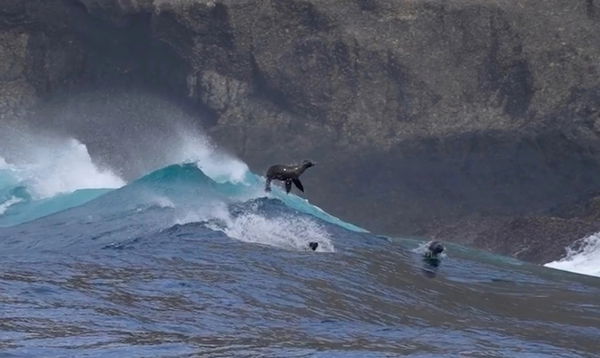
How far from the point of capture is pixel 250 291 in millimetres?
14914

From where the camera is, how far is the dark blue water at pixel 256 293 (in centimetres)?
1212

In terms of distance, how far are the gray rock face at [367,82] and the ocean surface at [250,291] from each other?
11.1m

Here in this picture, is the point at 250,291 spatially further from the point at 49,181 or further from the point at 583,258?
the point at 49,181

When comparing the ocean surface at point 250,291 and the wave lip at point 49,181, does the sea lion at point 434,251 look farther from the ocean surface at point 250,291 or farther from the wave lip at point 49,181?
the wave lip at point 49,181

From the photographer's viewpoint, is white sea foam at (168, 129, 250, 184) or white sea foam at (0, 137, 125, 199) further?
white sea foam at (168, 129, 250, 184)

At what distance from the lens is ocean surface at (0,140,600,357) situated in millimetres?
12141

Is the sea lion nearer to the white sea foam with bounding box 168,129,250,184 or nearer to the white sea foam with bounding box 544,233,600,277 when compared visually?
the white sea foam with bounding box 544,233,600,277

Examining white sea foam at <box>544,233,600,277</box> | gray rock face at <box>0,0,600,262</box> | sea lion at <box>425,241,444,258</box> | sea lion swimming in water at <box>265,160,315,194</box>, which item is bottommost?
sea lion at <box>425,241,444,258</box>

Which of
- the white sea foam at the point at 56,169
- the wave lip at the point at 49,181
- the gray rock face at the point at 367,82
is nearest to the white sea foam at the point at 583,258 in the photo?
the gray rock face at the point at 367,82

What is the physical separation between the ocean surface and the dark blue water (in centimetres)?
3

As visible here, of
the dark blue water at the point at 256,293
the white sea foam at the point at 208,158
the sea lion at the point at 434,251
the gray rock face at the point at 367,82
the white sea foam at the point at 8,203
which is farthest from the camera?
the gray rock face at the point at 367,82

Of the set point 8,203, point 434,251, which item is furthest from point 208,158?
point 434,251

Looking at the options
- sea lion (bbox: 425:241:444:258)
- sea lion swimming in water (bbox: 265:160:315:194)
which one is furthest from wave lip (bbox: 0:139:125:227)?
sea lion (bbox: 425:241:444:258)

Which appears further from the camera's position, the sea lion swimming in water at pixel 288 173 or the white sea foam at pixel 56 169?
the white sea foam at pixel 56 169
